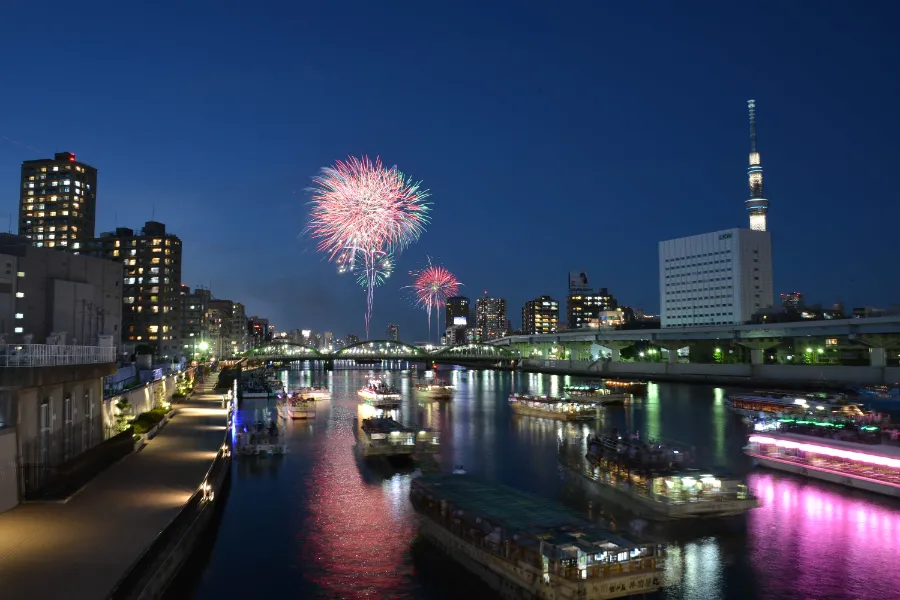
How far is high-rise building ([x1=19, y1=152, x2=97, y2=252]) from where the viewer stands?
102688mm

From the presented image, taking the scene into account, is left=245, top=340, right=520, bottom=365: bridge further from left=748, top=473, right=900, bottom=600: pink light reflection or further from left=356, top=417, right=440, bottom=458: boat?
left=748, top=473, right=900, bottom=600: pink light reflection

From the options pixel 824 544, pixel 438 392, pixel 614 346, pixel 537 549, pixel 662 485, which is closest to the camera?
pixel 537 549

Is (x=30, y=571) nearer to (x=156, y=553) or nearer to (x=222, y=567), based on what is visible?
(x=156, y=553)

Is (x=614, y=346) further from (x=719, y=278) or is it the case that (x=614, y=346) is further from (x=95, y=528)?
(x=95, y=528)

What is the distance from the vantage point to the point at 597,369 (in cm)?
10669

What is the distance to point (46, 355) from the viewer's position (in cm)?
1653

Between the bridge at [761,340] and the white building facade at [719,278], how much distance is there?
25.3 meters

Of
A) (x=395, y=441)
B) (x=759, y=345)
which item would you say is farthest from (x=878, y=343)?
(x=395, y=441)

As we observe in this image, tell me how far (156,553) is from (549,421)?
3880 cm

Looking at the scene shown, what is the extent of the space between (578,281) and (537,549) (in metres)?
186

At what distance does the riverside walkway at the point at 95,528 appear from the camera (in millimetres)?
10836

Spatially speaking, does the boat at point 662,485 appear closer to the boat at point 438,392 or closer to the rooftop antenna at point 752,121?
the boat at point 438,392

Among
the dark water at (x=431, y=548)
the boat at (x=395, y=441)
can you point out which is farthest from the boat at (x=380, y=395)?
the boat at (x=395, y=441)

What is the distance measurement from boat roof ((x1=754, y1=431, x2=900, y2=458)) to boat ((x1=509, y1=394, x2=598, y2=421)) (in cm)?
1974
